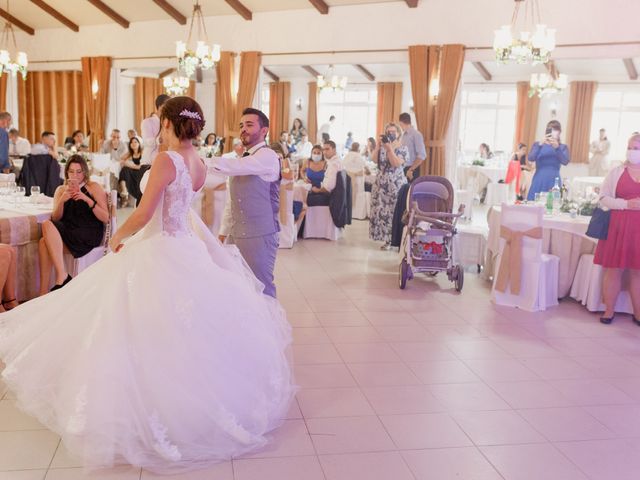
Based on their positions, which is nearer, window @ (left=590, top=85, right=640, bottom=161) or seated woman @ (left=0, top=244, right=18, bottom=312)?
seated woman @ (left=0, top=244, right=18, bottom=312)

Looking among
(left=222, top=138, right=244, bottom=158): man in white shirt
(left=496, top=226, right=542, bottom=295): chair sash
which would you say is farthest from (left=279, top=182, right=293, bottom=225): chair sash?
(left=496, top=226, right=542, bottom=295): chair sash

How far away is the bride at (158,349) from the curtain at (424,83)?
21.0 ft

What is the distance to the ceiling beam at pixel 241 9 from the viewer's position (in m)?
9.92

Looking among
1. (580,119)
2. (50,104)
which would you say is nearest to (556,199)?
(580,119)

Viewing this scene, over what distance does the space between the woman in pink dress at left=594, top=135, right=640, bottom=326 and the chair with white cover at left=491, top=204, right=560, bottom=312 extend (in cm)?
49

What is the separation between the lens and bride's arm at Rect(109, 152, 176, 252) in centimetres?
273

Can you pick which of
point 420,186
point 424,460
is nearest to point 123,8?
point 420,186

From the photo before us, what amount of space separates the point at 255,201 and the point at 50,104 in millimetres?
12815

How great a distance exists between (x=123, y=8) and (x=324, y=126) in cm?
762

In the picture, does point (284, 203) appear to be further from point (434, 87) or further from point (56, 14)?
point (56, 14)

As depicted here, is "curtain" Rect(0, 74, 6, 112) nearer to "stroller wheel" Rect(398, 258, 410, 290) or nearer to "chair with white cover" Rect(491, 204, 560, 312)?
"stroller wheel" Rect(398, 258, 410, 290)

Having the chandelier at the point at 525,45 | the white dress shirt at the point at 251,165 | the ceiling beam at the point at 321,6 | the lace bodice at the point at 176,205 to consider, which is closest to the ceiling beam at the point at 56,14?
the ceiling beam at the point at 321,6

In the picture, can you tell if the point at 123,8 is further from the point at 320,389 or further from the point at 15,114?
the point at 320,389

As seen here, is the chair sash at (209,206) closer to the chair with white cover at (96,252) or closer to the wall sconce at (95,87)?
the chair with white cover at (96,252)
